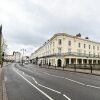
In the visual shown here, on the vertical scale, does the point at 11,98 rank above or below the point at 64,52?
below

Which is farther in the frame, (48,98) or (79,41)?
(79,41)

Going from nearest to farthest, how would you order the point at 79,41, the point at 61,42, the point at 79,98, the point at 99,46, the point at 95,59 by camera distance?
the point at 79,98, the point at 61,42, the point at 79,41, the point at 95,59, the point at 99,46

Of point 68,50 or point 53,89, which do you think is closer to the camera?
point 53,89

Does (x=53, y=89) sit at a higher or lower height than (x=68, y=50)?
lower

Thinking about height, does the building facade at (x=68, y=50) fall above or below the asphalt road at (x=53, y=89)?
above

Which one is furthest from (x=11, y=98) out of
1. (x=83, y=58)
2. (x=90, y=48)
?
(x=90, y=48)

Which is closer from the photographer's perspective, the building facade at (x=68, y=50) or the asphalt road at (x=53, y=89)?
the asphalt road at (x=53, y=89)

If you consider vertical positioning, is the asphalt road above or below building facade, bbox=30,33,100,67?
below

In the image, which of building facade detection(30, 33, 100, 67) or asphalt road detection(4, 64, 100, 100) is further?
building facade detection(30, 33, 100, 67)

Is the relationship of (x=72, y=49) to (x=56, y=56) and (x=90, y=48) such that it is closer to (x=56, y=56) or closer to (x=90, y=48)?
(x=56, y=56)

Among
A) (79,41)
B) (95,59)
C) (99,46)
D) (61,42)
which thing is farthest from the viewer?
(99,46)

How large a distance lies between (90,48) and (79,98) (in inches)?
3333

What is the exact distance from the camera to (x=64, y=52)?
263 feet

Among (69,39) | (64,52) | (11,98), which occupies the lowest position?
(11,98)
